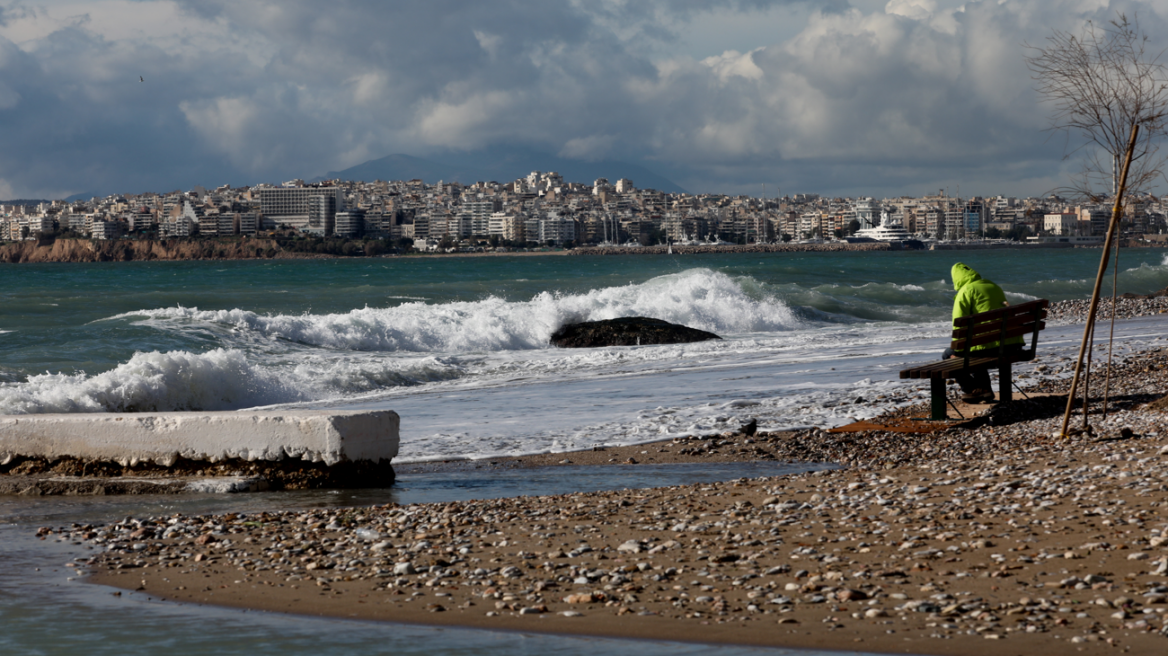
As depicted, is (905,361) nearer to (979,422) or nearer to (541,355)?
(979,422)

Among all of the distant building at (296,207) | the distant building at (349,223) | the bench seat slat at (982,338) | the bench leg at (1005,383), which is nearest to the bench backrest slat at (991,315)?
the bench seat slat at (982,338)

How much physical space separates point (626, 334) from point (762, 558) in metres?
19.3

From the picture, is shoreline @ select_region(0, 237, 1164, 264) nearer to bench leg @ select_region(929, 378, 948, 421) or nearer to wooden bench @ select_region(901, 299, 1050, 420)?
wooden bench @ select_region(901, 299, 1050, 420)

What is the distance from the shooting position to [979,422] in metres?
10.6

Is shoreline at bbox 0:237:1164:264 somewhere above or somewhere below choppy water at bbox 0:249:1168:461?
above

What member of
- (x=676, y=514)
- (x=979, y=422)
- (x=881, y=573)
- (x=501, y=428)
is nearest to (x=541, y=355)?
(x=501, y=428)

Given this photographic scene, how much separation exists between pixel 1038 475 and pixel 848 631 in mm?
3190

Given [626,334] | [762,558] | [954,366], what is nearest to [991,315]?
[954,366]

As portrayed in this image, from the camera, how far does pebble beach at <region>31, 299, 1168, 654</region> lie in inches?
181

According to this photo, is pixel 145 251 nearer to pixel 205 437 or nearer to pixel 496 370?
pixel 496 370

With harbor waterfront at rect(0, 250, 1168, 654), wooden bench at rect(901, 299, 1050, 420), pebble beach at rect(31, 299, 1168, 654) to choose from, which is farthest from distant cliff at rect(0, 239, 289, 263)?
pebble beach at rect(31, 299, 1168, 654)

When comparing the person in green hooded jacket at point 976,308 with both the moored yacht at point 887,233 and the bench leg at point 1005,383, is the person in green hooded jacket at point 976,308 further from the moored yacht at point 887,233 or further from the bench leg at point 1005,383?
the moored yacht at point 887,233

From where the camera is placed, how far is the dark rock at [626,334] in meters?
24.9

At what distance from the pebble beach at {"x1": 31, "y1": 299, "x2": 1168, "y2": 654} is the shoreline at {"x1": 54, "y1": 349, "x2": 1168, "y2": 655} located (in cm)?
2
